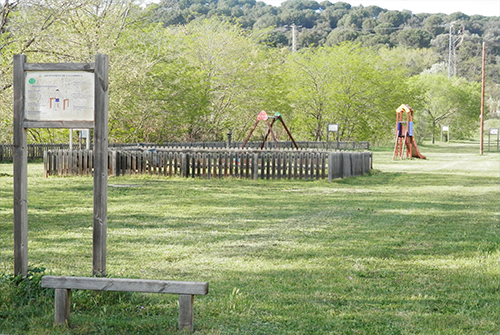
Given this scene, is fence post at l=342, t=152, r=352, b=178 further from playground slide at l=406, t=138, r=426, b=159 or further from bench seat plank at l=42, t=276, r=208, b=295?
playground slide at l=406, t=138, r=426, b=159

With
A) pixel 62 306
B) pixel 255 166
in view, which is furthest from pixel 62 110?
pixel 255 166

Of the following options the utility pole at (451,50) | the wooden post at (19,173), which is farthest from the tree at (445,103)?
the wooden post at (19,173)

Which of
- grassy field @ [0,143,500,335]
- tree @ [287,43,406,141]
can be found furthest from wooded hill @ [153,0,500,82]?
grassy field @ [0,143,500,335]

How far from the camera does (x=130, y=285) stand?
541 centimetres

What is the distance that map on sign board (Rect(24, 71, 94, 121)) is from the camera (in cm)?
655

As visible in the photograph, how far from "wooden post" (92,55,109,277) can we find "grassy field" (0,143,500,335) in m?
0.57

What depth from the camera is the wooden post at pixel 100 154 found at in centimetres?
650

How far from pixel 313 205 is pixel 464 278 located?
746 centimetres

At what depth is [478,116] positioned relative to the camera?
76.4 m

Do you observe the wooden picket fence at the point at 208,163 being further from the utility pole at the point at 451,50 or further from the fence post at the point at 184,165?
the utility pole at the point at 451,50

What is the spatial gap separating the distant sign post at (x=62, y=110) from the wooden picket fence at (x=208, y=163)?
1551 cm

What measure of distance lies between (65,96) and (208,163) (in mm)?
15778

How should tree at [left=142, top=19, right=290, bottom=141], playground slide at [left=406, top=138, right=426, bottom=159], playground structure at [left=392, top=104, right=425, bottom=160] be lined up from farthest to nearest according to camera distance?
1. playground slide at [left=406, top=138, right=426, bottom=159]
2. tree at [left=142, top=19, right=290, bottom=141]
3. playground structure at [left=392, top=104, right=425, bottom=160]

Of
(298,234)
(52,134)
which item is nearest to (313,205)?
(298,234)
